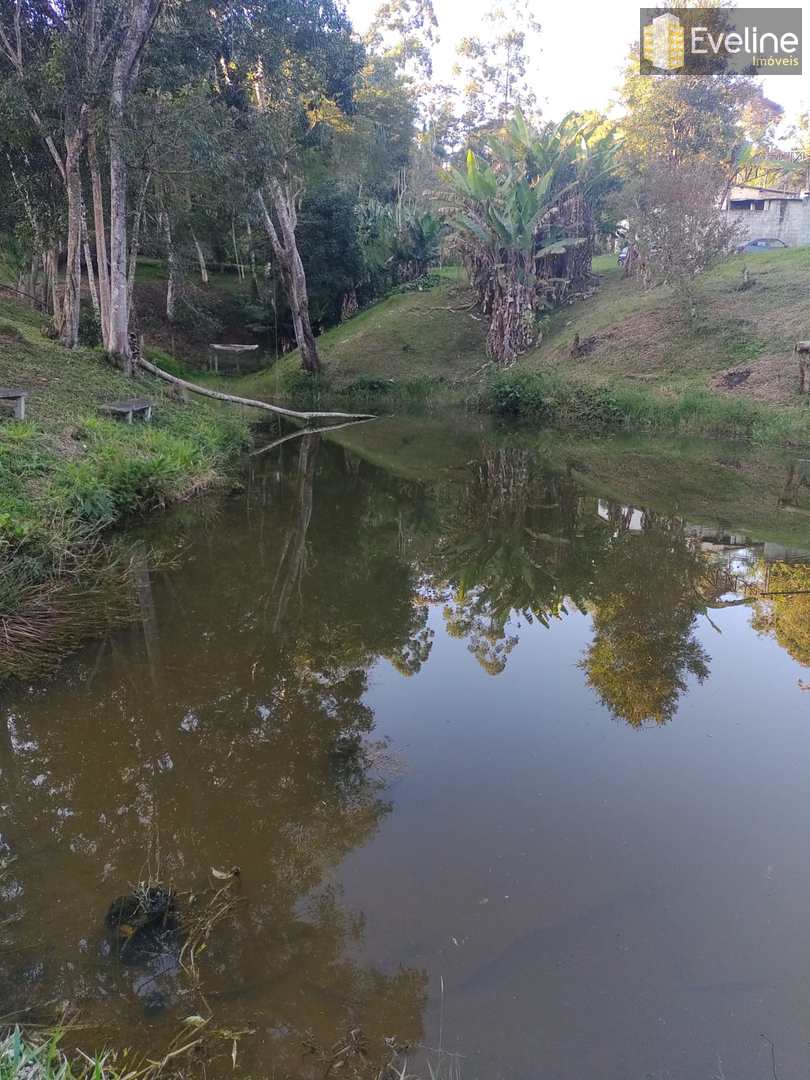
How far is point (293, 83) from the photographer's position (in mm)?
16125

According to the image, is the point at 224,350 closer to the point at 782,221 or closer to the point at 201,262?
the point at 201,262

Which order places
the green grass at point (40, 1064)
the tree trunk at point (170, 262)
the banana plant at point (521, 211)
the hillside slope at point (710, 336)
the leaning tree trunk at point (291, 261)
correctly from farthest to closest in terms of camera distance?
the banana plant at point (521, 211) < the tree trunk at point (170, 262) < the leaning tree trunk at point (291, 261) < the hillside slope at point (710, 336) < the green grass at point (40, 1064)

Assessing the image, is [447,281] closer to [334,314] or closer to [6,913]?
[334,314]

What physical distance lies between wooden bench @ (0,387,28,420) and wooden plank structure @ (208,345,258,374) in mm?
20192

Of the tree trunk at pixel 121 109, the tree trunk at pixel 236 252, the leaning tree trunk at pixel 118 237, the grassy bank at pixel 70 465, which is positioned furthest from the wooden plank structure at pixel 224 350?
the tree trunk at pixel 121 109

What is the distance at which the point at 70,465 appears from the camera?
863 cm

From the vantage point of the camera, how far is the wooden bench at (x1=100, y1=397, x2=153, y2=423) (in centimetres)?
1177

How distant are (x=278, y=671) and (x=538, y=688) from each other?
200 centimetres

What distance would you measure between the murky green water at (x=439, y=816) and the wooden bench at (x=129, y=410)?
16.5ft

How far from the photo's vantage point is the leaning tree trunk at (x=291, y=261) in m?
22.3

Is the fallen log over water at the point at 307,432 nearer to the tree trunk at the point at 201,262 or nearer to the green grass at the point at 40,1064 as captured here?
the green grass at the point at 40,1064

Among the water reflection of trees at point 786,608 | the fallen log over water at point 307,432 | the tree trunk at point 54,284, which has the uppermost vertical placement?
the tree trunk at point 54,284

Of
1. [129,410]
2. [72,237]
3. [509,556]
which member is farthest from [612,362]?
[509,556]

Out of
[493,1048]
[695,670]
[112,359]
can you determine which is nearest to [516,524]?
[695,670]
